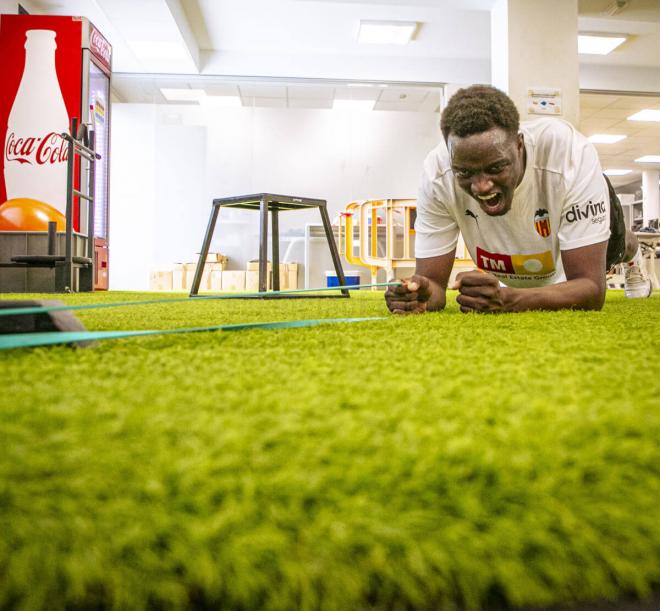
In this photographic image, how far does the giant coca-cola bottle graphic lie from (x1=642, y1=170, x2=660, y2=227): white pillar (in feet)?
35.0

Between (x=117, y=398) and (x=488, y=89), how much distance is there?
114 cm

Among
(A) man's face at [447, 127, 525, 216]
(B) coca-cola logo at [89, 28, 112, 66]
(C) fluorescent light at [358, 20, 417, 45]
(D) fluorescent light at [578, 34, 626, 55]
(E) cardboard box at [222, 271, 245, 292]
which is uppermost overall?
(C) fluorescent light at [358, 20, 417, 45]

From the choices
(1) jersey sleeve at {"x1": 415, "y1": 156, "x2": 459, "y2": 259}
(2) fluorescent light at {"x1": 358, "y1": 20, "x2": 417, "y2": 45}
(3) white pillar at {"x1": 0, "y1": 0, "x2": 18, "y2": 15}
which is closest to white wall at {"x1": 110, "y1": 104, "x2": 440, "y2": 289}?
(2) fluorescent light at {"x1": 358, "y1": 20, "x2": 417, "y2": 45}

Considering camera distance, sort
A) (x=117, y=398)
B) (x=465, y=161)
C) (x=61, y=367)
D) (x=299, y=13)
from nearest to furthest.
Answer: (x=117, y=398) → (x=61, y=367) → (x=465, y=161) → (x=299, y=13)

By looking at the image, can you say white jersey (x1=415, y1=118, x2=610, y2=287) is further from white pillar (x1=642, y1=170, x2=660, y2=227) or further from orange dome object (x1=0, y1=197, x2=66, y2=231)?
white pillar (x1=642, y1=170, x2=660, y2=227)

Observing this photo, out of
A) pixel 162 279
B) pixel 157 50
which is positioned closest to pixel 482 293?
pixel 157 50

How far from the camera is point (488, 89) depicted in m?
1.19

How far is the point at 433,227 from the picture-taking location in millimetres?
1393

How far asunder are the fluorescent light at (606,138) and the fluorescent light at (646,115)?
0.77 metres

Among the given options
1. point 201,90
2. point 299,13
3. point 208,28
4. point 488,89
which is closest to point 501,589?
point 488,89

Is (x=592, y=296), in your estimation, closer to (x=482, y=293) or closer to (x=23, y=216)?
(x=482, y=293)

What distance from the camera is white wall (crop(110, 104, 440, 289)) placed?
22.9 feet

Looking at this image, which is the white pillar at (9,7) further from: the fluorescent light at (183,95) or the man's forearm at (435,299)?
the man's forearm at (435,299)

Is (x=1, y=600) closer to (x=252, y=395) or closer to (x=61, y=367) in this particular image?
(x=252, y=395)
